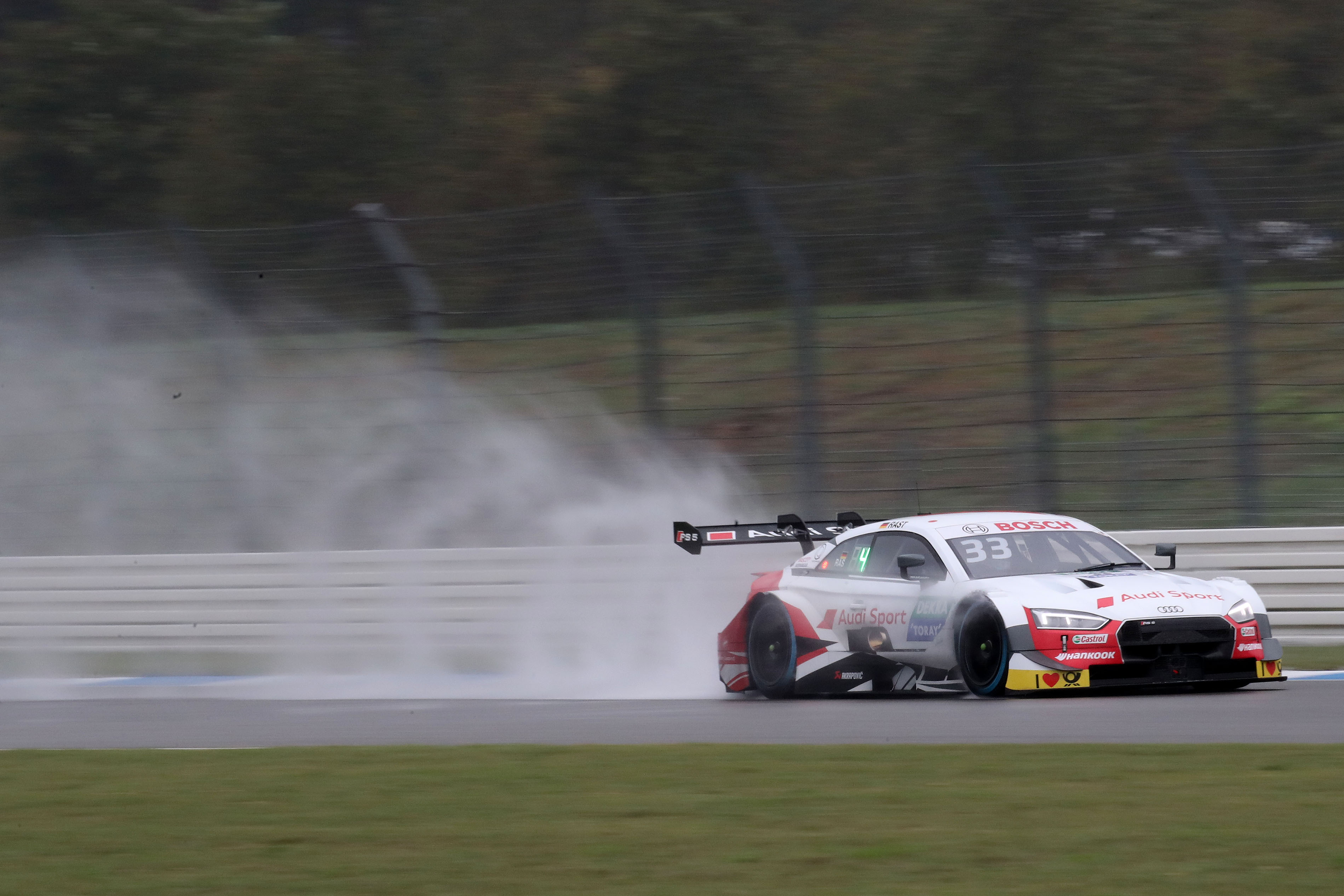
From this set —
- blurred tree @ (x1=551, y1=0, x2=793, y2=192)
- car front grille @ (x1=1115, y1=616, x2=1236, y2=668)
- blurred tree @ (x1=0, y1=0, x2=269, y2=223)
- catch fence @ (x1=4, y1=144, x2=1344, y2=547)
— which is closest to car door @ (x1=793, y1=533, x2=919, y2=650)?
→ car front grille @ (x1=1115, y1=616, x2=1236, y2=668)

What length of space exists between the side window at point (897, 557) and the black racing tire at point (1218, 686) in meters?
1.50

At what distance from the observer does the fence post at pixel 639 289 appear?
14.5m

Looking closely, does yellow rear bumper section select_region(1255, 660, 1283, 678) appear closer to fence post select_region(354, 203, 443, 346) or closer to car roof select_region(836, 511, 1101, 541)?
car roof select_region(836, 511, 1101, 541)

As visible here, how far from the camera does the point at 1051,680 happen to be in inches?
374

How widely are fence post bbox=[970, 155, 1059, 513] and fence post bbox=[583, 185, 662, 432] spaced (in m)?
2.72

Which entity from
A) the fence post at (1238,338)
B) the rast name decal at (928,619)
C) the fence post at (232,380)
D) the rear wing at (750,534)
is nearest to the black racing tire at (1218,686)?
the rast name decal at (928,619)

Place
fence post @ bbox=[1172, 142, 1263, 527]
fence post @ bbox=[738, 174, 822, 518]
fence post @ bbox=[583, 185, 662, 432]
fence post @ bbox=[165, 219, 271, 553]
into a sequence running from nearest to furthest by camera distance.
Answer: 1. fence post @ bbox=[1172, 142, 1263, 527]
2. fence post @ bbox=[738, 174, 822, 518]
3. fence post @ bbox=[583, 185, 662, 432]
4. fence post @ bbox=[165, 219, 271, 553]

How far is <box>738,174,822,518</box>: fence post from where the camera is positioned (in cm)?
1396

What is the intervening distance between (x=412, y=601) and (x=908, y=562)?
5148 mm

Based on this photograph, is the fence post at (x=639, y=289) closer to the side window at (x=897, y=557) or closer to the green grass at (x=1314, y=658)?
the side window at (x=897, y=557)

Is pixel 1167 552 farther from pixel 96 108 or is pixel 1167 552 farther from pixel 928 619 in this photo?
pixel 96 108

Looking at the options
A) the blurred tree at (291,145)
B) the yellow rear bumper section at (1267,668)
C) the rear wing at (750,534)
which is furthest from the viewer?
the blurred tree at (291,145)

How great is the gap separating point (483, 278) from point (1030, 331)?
4.45 metres

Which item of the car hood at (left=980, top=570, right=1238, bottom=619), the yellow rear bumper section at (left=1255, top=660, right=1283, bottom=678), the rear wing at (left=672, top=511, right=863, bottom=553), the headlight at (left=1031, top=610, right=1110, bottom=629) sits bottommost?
the yellow rear bumper section at (left=1255, top=660, right=1283, bottom=678)
